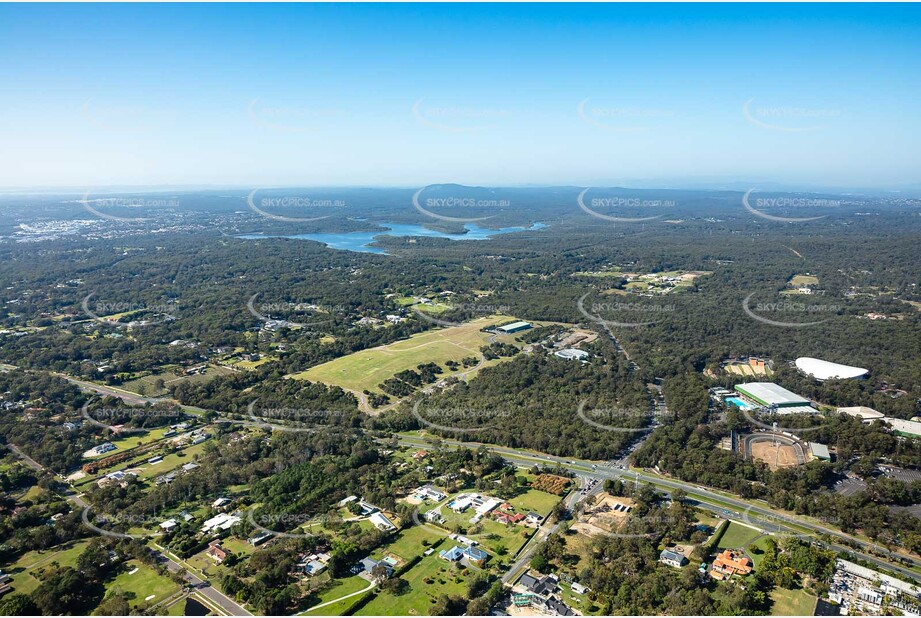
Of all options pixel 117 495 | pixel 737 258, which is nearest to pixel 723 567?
pixel 117 495

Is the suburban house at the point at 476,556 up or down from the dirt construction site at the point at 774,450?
up

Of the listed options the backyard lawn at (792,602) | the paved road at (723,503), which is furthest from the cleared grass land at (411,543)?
the backyard lawn at (792,602)

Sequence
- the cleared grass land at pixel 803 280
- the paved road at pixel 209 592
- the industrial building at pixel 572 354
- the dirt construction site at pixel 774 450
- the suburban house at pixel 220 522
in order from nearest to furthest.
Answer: the paved road at pixel 209 592, the suburban house at pixel 220 522, the dirt construction site at pixel 774 450, the industrial building at pixel 572 354, the cleared grass land at pixel 803 280

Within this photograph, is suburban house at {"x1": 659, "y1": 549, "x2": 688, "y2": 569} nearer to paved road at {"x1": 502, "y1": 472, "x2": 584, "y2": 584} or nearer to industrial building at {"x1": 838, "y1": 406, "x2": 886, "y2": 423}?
paved road at {"x1": 502, "y1": 472, "x2": 584, "y2": 584}

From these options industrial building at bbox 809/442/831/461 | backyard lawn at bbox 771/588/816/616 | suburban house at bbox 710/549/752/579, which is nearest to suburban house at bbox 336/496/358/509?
suburban house at bbox 710/549/752/579

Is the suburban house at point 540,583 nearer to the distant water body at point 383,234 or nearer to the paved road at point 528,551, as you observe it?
the paved road at point 528,551

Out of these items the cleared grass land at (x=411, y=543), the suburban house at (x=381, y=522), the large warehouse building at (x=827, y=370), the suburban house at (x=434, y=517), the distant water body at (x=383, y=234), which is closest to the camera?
Result: the cleared grass land at (x=411, y=543)

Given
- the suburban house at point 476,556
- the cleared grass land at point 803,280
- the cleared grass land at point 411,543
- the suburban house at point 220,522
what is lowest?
the cleared grass land at point 411,543
